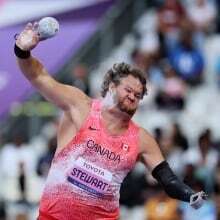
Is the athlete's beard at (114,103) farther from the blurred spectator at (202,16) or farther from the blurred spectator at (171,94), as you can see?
the blurred spectator at (202,16)

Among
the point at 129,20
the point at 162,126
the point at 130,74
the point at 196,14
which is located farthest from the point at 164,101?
the point at 130,74

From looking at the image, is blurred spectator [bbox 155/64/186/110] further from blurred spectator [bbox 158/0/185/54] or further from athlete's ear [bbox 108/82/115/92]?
athlete's ear [bbox 108/82/115/92]

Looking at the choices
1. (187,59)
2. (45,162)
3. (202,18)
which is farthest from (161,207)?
(202,18)

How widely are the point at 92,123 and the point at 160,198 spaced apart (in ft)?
16.0

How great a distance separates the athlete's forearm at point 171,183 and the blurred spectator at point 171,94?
23.2 feet

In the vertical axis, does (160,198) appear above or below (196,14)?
below

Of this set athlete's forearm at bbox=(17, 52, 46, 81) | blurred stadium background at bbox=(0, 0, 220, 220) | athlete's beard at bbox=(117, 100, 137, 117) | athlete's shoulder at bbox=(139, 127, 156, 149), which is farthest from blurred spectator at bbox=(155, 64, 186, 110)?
athlete's forearm at bbox=(17, 52, 46, 81)

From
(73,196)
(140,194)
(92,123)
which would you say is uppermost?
(92,123)

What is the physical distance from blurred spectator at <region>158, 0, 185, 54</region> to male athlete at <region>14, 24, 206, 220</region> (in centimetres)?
823

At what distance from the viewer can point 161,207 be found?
13.8 meters

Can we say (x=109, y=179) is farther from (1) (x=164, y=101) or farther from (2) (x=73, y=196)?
(1) (x=164, y=101)

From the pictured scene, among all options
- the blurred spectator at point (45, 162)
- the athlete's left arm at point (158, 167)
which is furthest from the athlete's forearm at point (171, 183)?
the blurred spectator at point (45, 162)

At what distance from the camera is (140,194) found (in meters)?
14.7

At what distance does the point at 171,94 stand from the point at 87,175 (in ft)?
24.6
